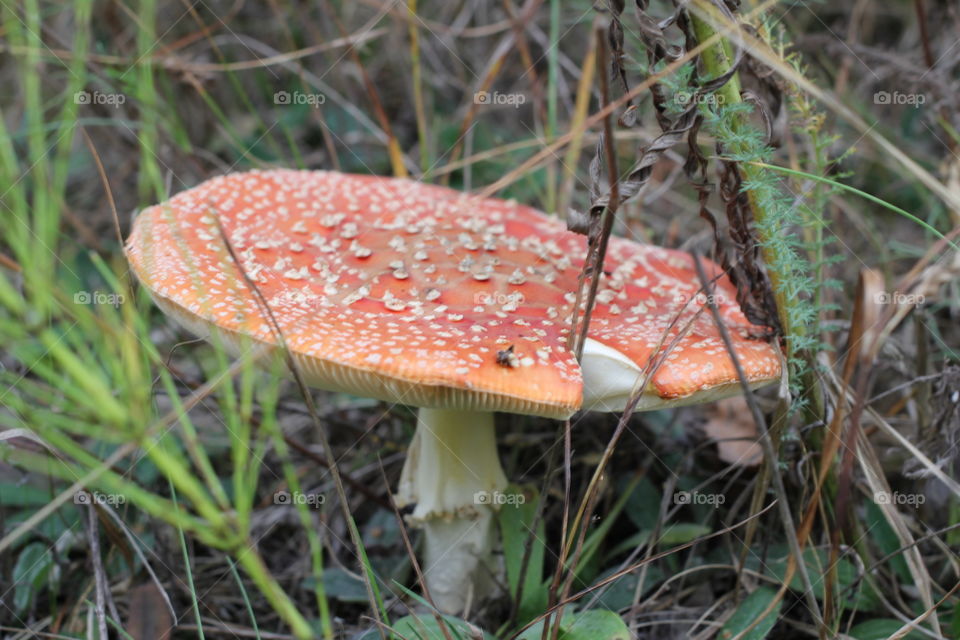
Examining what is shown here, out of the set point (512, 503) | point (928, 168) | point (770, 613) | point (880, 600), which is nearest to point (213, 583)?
point (512, 503)

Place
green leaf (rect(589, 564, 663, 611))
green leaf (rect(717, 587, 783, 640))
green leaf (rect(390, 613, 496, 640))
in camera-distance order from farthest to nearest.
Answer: green leaf (rect(589, 564, 663, 611)), green leaf (rect(717, 587, 783, 640)), green leaf (rect(390, 613, 496, 640))

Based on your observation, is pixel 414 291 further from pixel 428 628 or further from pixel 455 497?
pixel 428 628

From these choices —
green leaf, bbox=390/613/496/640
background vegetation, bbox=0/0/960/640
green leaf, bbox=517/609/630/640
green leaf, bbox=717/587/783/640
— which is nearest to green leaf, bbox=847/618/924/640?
background vegetation, bbox=0/0/960/640

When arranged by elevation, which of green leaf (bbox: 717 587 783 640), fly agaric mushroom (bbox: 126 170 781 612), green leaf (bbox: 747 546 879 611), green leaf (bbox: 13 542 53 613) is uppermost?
fly agaric mushroom (bbox: 126 170 781 612)

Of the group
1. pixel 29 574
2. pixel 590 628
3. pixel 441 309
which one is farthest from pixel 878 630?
pixel 29 574

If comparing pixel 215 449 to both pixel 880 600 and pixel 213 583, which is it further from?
pixel 880 600

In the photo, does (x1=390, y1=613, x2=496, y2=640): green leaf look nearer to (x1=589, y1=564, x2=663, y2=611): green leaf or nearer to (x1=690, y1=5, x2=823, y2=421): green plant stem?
(x1=589, y1=564, x2=663, y2=611): green leaf

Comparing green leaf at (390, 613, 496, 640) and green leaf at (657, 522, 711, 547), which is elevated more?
green leaf at (657, 522, 711, 547)

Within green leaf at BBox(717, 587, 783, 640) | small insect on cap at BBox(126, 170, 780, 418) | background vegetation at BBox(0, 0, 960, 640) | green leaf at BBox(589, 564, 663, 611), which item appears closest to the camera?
small insect on cap at BBox(126, 170, 780, 418)
